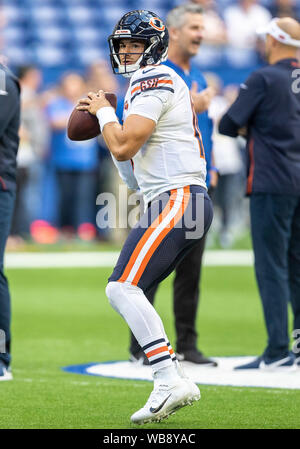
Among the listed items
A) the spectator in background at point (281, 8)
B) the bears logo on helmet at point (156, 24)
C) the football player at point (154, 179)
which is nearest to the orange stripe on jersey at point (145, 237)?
the football player at point (154, 179)

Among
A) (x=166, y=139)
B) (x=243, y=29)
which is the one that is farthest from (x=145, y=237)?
(x=243, y=29)

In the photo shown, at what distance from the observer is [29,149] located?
628 inches

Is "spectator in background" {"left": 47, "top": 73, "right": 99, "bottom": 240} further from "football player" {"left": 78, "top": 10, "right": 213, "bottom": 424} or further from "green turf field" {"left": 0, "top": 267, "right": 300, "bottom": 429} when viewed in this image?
"football player" {"left": 78, "top": 10, "right": 213, "bottom": 424}

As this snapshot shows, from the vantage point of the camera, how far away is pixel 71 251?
16.0 m

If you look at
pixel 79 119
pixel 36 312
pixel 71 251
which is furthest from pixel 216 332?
pixel 71 251

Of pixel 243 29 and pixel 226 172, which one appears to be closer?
pixel 226 172

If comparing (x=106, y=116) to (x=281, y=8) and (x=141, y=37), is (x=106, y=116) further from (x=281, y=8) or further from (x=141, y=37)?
(x=281, y=8)

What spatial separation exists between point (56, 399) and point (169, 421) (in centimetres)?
83

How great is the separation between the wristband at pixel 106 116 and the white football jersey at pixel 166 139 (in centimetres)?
8

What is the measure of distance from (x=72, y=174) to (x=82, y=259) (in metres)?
2.57

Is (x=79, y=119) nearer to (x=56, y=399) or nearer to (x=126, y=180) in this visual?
(x=126, y=180)

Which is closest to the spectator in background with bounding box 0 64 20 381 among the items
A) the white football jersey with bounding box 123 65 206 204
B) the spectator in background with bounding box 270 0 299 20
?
the white football jersey with bounding box 123 65 206 204

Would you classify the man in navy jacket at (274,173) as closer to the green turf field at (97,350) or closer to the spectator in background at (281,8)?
the green turf field at (97,350)

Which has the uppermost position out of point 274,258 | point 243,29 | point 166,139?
point 166,139
